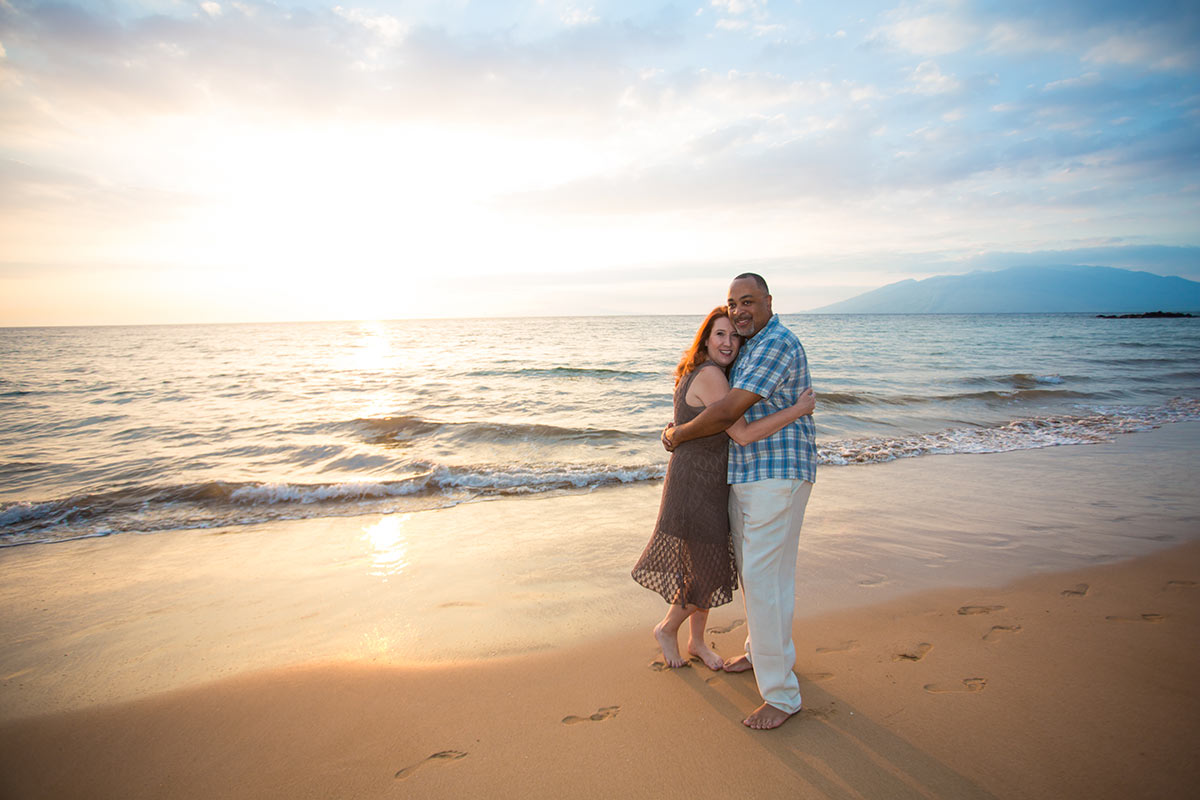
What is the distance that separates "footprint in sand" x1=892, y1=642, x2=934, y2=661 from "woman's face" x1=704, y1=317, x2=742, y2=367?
7.19 feet

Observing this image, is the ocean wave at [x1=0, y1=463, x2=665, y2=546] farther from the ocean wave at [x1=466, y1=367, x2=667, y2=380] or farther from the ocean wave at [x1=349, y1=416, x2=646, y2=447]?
the ocean wave at [x1=466, y1=367, x2=667, y2=380]

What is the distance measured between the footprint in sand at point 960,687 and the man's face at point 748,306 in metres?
2.27

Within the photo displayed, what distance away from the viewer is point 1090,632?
11.7ft

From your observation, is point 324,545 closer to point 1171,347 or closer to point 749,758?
point 749,758

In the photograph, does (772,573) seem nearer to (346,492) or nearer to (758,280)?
(758,280)

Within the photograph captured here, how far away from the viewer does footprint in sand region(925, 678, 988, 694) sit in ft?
9.95

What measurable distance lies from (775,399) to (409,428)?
10.7 metres

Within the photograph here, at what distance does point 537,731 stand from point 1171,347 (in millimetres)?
44485

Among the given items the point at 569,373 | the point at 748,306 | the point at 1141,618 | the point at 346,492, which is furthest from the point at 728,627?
the point at 569,373

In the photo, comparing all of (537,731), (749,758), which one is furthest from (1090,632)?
(537,731)

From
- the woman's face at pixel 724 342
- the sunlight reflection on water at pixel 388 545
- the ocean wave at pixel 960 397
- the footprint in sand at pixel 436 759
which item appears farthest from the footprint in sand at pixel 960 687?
the ocean wave at pixel 960 397

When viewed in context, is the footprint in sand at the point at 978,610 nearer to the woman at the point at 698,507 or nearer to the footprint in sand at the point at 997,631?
the footprint in sand at the point at 997,631

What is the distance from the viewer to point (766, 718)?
111 inches

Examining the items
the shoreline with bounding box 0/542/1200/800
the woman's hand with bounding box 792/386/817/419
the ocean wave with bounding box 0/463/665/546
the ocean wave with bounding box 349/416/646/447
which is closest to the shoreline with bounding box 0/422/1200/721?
the shoreline with bounding box 0/542/1200/800
